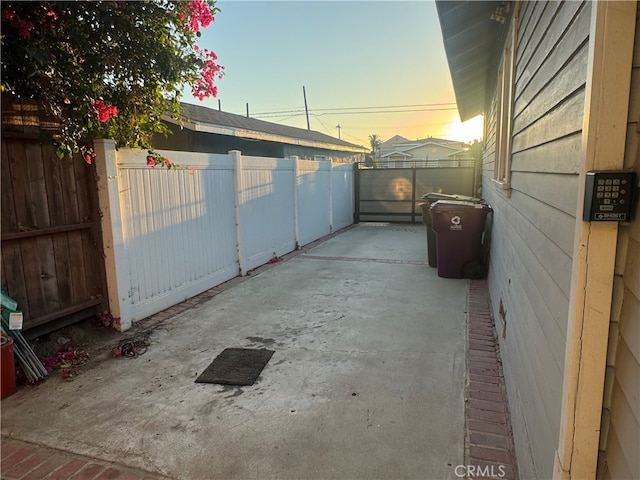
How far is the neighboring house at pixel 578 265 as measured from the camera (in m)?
1.05

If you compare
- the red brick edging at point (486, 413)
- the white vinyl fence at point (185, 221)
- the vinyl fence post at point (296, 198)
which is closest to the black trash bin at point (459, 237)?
the red brick edging at point (486, 413)


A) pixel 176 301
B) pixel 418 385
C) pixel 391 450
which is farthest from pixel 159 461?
pixel 176 301

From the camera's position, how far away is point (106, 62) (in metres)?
3.37

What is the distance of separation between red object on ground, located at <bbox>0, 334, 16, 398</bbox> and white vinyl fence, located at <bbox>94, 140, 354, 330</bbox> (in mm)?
1166

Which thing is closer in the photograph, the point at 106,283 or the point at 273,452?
the point at 273,452

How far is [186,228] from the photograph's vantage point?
5062mm

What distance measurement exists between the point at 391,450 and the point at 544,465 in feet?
3.01

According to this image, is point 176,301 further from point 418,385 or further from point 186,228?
point 418,385

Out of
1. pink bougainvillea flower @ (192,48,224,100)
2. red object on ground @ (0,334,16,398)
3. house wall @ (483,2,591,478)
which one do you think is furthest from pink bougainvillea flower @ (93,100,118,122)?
house wall @ (483,2,591,478)

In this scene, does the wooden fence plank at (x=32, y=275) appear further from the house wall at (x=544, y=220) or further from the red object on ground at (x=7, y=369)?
the house wall at (x=544, y=220)

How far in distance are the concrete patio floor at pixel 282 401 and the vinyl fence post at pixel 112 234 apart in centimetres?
46

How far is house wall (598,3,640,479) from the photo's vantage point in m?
1.00

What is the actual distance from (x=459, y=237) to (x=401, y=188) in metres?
6.83

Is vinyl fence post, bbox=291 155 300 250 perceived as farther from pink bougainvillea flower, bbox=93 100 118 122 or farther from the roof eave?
pink bougainvillea flower, bbox=93 100 118 122
